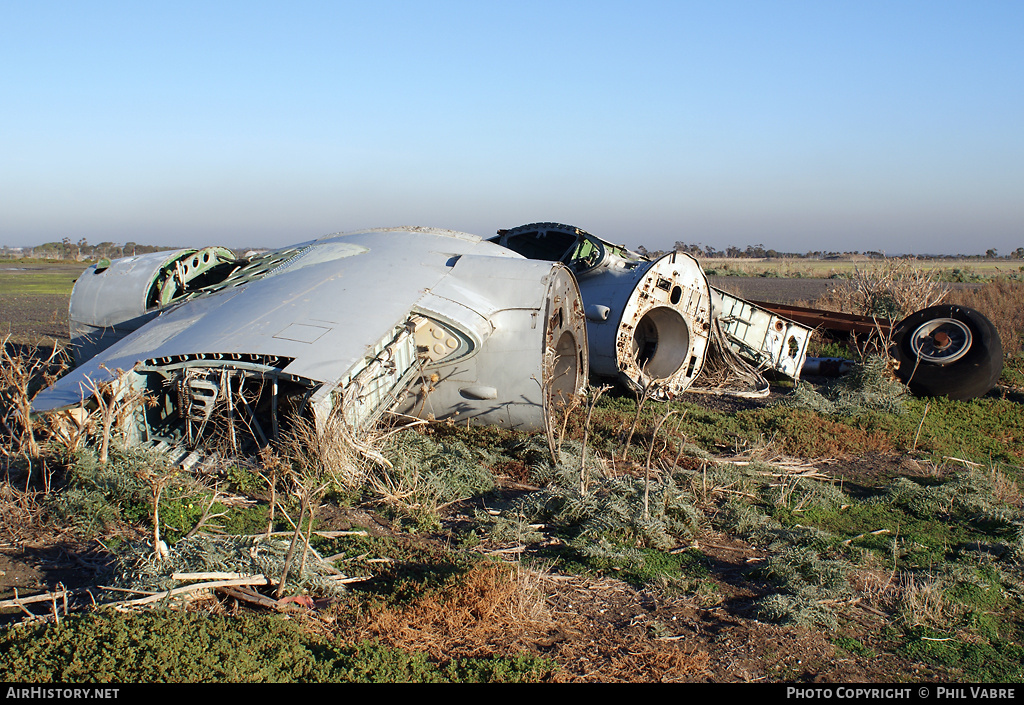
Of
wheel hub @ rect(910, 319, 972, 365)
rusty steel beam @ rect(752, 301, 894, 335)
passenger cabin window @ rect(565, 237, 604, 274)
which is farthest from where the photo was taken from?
rusty steel beam @ rect(752, 301, 894, 335)

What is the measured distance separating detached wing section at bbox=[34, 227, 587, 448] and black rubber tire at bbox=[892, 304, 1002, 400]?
6.16m

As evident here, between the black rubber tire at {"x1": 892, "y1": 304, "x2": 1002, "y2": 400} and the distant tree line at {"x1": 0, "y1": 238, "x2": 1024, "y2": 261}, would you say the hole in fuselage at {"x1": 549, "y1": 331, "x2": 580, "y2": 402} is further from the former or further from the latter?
the distant tree line at {"x1": 0, "y1": 238, "x2": 1024, "y2": 261}

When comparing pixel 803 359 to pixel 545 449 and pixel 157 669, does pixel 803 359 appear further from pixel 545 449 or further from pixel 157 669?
pixel 157 669

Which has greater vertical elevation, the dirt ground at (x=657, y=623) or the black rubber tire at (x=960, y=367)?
the black rubber tire at (x=960, y=367)

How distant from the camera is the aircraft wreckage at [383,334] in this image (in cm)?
624

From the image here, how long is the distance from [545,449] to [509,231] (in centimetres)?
574

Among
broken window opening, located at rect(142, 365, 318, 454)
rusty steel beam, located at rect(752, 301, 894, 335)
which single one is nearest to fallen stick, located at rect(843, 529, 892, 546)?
broken window opening, located at rect(142, 365, 318, 454)

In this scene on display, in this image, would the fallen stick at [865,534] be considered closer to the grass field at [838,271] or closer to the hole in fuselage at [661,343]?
the hole in fuselage at [661,343]

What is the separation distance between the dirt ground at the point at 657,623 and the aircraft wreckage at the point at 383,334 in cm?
136

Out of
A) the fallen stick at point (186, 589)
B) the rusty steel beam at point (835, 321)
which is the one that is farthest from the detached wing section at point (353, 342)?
the rusty steel beam at point (835, 321)

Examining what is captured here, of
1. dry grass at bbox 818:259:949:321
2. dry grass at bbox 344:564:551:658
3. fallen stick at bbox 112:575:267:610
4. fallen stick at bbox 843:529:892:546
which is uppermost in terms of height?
dry grass at bbox 818:259:949:321

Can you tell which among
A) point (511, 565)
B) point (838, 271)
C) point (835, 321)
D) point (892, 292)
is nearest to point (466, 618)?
point (511, 565)

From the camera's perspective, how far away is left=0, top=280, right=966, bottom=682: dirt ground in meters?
3.88
